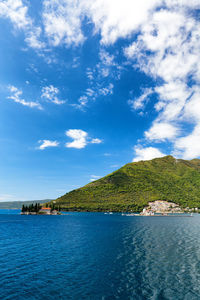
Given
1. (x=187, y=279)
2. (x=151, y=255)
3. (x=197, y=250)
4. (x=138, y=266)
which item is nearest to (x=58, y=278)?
(x=138, y=266)

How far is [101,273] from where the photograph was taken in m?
38.7

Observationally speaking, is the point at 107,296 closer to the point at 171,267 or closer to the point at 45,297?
the point at 45,297

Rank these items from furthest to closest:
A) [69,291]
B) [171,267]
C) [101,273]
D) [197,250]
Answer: [197,250] → [171,267] → [101,273] → [69,291]

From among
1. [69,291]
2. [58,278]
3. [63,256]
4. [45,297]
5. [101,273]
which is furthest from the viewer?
[63,256]

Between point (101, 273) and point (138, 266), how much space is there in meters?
9.66

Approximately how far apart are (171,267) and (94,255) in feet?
68.4

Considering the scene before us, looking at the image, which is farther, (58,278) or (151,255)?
(151,255)

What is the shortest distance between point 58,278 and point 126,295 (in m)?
13.7

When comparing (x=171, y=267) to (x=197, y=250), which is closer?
(x=171, y=267)

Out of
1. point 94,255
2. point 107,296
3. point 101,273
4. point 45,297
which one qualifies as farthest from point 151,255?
point 45,297

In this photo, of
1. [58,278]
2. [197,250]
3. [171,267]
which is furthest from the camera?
[197,250]

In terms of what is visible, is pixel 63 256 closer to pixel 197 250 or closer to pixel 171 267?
pixel 171 267

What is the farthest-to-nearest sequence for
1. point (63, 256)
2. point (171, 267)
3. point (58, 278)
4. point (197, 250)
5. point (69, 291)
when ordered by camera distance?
point (197, 250) → point (63, 256) → point (171, 267) → point (58, 278) → point (69, 291)

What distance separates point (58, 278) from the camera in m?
35.7
